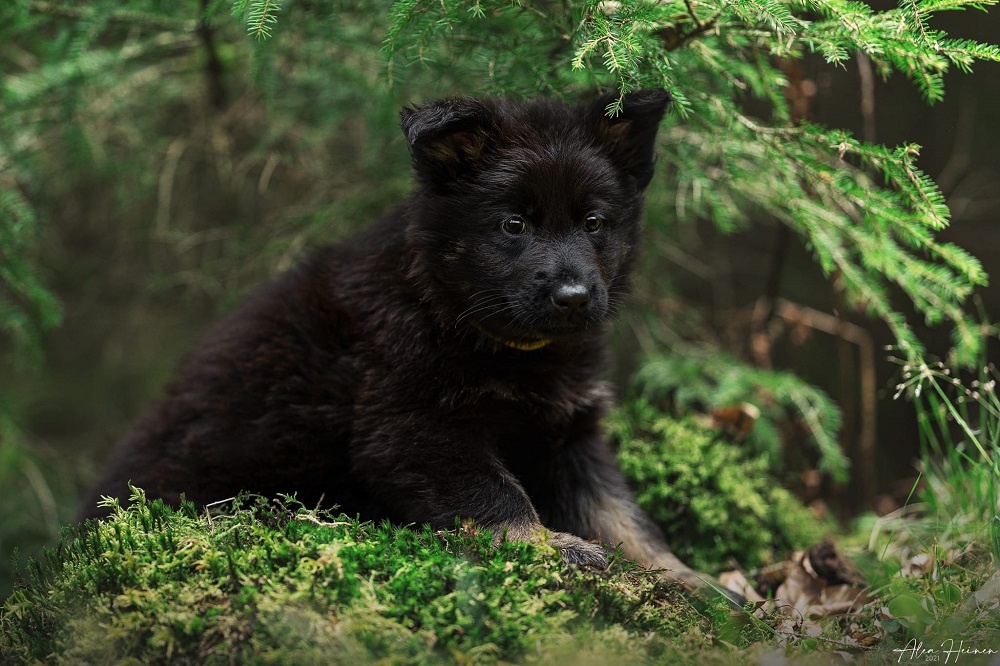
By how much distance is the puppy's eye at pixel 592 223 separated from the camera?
3408 millimetres

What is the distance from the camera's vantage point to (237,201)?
22.6ft

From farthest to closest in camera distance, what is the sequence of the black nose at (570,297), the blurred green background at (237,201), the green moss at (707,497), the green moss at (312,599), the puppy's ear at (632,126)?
the blurred green background at (237,201) → the green moss at (707,497) → the puppy's ear at (632,126) → the black nose at (570,297) → the green moss at (312,599)

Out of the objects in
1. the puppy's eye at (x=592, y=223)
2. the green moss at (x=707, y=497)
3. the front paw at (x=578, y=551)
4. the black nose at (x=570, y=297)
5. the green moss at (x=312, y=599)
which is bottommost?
the green moss at (x=707, y=497)

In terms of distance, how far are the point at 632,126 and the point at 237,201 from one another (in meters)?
4.30

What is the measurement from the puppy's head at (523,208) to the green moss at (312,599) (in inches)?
35.4

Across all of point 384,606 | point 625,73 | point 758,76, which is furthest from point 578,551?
point 758,76

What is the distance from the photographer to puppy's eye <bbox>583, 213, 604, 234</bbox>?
341cm

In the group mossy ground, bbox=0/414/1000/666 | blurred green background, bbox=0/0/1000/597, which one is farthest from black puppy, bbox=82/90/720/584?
blurred green background, bbox=0/0/1000/597

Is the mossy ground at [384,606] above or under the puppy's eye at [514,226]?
under

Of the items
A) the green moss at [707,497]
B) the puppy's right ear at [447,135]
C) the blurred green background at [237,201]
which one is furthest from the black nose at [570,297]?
the green moss at [707,497]

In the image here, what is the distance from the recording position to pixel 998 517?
3.19m

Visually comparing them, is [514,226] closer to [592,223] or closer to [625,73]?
[592,223]

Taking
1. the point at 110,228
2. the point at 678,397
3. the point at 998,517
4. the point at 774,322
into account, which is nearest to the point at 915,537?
the point at 998,517

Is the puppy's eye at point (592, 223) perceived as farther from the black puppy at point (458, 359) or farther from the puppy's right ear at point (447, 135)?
the puppy's right ear at point (447, 135)
